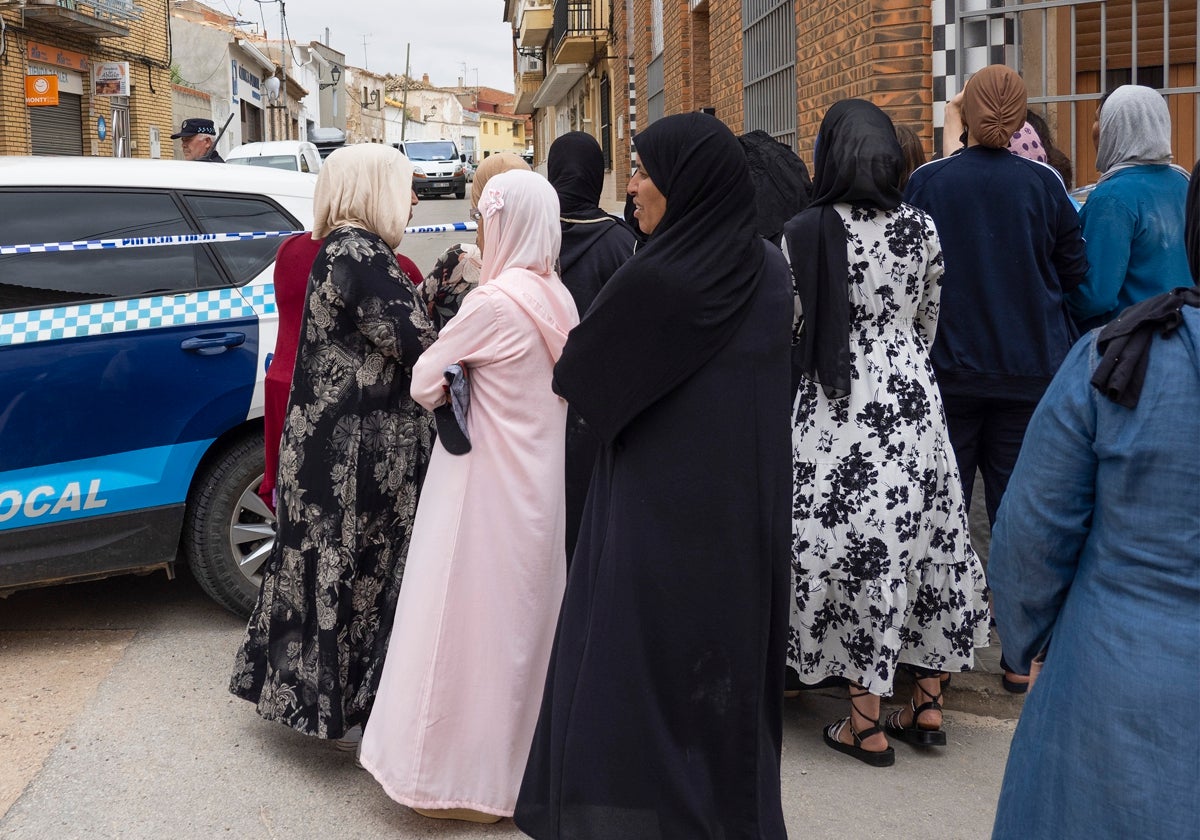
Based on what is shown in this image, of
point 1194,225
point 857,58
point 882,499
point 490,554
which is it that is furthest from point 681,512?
point 857,58

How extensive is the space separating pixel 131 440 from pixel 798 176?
2.70 metres

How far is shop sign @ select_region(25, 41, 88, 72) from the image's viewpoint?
2433 centimetres

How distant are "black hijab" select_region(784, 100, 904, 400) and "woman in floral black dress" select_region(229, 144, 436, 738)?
3.85 ft

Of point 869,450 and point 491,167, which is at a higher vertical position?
point 491,167

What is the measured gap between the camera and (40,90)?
23.7 m

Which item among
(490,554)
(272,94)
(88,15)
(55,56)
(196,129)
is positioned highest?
(272,94)

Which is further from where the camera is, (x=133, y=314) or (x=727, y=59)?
(x=727, y=59)

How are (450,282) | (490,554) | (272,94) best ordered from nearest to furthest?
(490,554)
(450,282)
(272,94)

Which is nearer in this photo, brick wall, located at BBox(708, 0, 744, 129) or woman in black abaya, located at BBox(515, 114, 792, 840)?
woman in black abaya, located at BBox(515, 114, 792, 840)

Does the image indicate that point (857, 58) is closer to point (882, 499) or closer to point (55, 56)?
point (882, 499)

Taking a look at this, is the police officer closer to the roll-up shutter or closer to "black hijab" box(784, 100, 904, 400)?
"black hijab" box(784, 100, 904, 400)

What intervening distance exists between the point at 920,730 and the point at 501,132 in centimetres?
10613

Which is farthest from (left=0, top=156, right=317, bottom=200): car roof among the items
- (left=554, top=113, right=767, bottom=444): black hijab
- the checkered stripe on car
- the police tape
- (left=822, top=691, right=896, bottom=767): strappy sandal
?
(left=822, top=691, right=896, bottom=767): strappy sandal

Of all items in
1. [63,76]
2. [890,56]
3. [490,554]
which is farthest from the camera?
[63,76]
